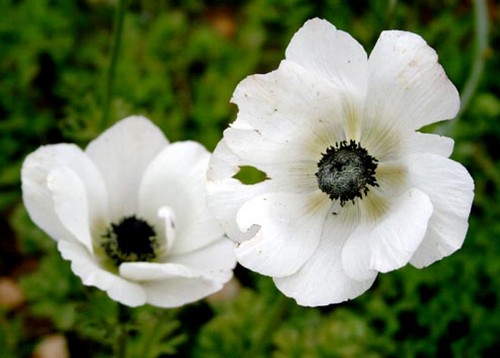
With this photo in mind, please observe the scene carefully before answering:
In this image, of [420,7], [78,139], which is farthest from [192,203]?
[420,7]

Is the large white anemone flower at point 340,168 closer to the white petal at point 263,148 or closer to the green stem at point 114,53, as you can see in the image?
the white petal at point 263,148

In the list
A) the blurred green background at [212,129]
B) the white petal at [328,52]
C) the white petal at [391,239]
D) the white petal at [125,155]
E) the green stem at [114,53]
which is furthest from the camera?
the blurred green background at [212,129]

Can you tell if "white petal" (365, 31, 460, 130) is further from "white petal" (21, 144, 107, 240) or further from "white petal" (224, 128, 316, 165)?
"white petal" (21, 144, 107, 240)

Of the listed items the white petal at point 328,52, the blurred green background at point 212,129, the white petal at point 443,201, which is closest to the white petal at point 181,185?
the blurred green background at point 212,129

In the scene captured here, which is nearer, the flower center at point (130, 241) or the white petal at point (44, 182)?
the white petal at point (44, 182)

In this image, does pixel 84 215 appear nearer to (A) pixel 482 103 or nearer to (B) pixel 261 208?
(B) pixel 261 208

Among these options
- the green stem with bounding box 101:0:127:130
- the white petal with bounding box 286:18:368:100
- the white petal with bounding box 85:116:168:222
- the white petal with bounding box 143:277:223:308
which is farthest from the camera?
the green stem with bounding box 101:0:127:130

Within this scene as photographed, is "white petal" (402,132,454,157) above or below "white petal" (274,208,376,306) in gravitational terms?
above

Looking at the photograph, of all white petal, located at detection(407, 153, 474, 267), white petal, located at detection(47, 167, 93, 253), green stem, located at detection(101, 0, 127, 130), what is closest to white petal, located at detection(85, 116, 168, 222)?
white petal, located at detection(47, 167, 93, 253)
